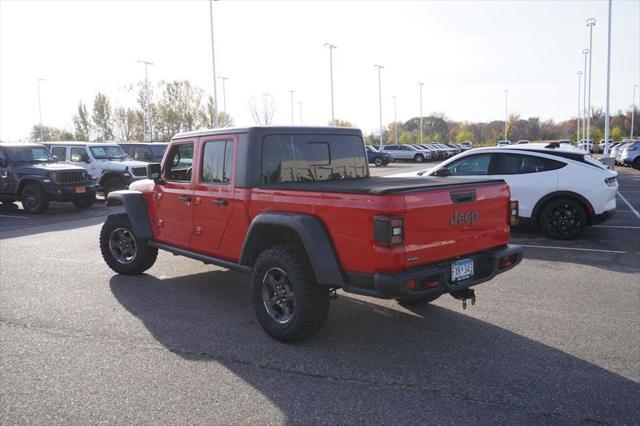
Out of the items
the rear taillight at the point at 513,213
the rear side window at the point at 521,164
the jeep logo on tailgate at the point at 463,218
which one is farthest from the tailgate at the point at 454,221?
the rear side window at the point at 521,164

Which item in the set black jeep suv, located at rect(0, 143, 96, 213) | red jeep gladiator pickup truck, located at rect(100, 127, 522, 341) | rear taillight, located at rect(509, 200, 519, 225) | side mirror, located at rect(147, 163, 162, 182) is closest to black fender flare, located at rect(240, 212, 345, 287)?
red jeep gladiator pickup truck, located at rect(100, 127, 522, 341)

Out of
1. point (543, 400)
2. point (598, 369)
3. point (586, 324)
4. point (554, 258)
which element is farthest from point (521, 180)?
point (543, 400)

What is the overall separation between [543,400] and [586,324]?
1856 mm

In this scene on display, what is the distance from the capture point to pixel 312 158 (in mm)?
5586

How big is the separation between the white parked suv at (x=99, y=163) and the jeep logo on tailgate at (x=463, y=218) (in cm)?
1369

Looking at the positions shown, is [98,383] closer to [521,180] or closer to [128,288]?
[128,288]

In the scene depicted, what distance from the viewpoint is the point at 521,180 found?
966 centimetres

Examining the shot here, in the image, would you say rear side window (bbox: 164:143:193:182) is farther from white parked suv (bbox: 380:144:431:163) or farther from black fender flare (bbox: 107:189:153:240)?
Answer: white parked suv (bbox: 380:144:431:163)

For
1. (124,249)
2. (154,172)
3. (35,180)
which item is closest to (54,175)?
(35,180)

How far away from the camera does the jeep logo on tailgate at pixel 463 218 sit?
440 centimetres

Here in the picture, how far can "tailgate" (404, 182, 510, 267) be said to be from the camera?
4059mm

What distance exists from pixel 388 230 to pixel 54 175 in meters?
13.1

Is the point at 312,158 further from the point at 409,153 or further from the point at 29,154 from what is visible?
the point at 409,153

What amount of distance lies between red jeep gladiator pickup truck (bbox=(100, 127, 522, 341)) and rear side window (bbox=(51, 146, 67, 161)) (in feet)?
39.3
